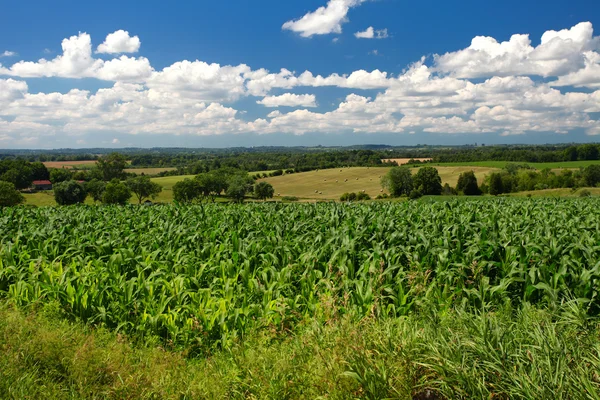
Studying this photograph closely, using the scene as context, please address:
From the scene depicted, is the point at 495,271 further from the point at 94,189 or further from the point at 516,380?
the point at 94,189

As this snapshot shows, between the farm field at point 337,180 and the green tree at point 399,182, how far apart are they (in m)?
3.71

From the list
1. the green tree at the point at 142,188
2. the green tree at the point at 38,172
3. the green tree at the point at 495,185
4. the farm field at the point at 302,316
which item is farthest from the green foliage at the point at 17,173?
the green tree at the point at 495,185

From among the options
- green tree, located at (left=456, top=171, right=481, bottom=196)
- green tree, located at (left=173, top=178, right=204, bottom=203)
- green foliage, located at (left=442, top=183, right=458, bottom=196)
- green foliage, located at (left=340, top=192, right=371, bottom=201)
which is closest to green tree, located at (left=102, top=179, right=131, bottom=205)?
green tree, located at (left=173, top=178, right=204, bottom=203)

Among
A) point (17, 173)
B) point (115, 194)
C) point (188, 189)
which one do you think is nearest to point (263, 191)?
point (188, 189)

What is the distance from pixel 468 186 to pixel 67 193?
8737 centimetres

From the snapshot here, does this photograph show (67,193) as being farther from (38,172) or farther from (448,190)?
(448,190)

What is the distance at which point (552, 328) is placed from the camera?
404 cm

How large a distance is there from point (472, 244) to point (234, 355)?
5.73 meters

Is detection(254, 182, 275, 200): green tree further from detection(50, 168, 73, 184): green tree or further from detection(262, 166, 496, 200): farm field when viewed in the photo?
detection(50, 168, 73, 184): green tree

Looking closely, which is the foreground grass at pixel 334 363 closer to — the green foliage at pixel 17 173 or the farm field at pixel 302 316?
the farm field at pixel 302 316

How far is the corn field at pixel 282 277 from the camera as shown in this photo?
600 cm

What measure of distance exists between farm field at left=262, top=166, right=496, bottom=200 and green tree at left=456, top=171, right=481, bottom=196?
3.24m

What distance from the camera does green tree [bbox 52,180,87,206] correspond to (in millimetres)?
80000

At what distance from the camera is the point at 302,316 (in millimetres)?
5895
